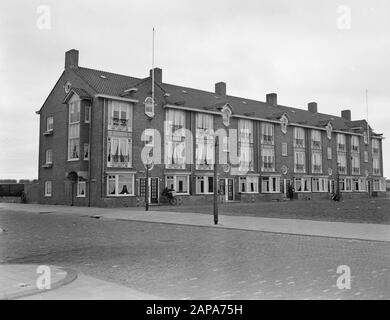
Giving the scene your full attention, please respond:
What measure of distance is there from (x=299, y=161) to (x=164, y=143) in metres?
22.1

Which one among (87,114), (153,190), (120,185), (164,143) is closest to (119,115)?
(87,114)

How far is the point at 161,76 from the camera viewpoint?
46812mm

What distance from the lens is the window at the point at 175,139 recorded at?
138 ft

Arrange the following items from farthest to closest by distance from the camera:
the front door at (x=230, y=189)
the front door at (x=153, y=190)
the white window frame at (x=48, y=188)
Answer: the front door at (x=230, y=189)
the white window frame at (x=48, y=188)
the front door at (x=153, y=190)

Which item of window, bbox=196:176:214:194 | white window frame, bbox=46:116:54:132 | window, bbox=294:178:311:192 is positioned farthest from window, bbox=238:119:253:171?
white window frame, bbox=46:116:54:132

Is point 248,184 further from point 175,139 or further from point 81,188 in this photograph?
point 81,188

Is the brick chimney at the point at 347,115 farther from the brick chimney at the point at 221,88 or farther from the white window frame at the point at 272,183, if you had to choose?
the brick chimney at the point at 221,88

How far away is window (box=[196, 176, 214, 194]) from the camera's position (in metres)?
44.2

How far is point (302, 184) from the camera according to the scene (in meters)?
55.7

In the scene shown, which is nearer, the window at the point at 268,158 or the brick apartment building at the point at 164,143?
the brick apartment building at the point at 164,143

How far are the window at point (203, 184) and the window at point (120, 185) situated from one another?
8.50m

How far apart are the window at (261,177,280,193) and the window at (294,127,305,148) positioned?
6582 mm

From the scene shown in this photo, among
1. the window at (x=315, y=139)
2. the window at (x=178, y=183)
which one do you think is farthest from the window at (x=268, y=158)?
the window at (x=178, y=183)

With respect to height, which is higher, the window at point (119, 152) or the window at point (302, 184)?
the window at point (119, 152)
